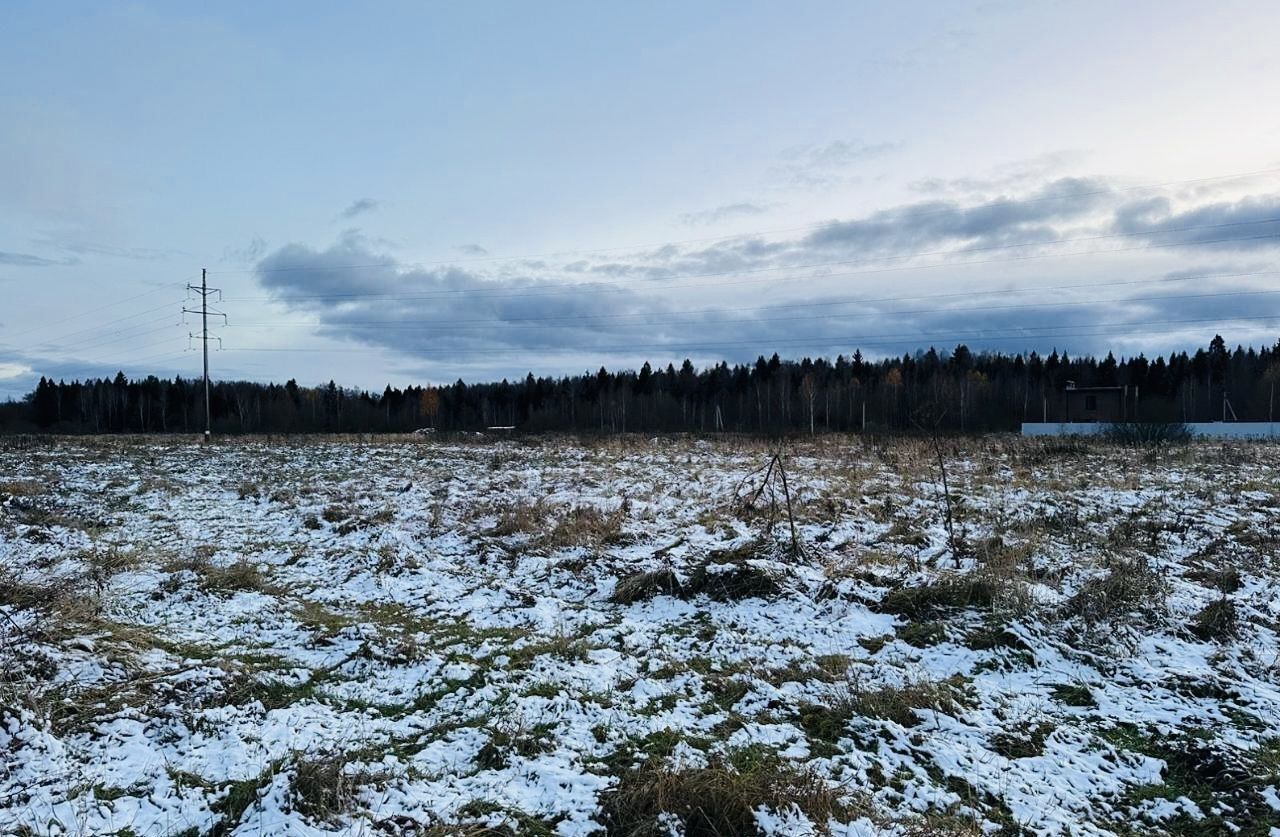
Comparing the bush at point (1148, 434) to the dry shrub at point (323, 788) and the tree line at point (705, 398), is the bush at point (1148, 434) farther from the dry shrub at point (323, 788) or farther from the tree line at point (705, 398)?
the dry shrub at point (323, 788)

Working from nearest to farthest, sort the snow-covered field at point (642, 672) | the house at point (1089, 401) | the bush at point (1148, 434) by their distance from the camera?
1. the snow-covered field at point (642, 672)
2. the bush at point (1148, 434)
3. the house at point (1089, 401)

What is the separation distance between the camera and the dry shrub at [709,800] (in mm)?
3689

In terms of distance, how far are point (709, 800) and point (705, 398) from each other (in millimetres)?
84986

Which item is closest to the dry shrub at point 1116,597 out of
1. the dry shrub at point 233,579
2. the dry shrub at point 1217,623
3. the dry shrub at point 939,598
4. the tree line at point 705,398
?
the dry shrub at point 1217,623

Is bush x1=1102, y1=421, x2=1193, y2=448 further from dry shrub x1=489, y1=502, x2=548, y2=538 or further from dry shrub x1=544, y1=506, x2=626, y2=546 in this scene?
dry shrub x1=489, y1=502, x2=548, y2=538

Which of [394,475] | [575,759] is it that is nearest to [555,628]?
[575,759]

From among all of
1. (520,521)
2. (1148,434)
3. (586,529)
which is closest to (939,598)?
(586,529)

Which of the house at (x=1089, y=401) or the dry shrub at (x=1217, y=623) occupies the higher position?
the house at (x=1089, y=401)

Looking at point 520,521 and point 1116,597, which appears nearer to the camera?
point 1116,597

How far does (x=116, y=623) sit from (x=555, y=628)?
435cm

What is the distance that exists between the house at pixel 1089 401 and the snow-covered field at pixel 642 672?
60806 millimetres

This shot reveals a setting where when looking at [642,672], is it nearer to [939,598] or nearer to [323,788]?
[323,788]

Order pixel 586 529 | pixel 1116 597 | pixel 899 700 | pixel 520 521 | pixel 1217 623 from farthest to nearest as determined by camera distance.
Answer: pixel 520 521, pixel 586 529, pixel 1116 597, pixel 1217 623, pixel 899 700

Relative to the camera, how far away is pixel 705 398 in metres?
88.2
